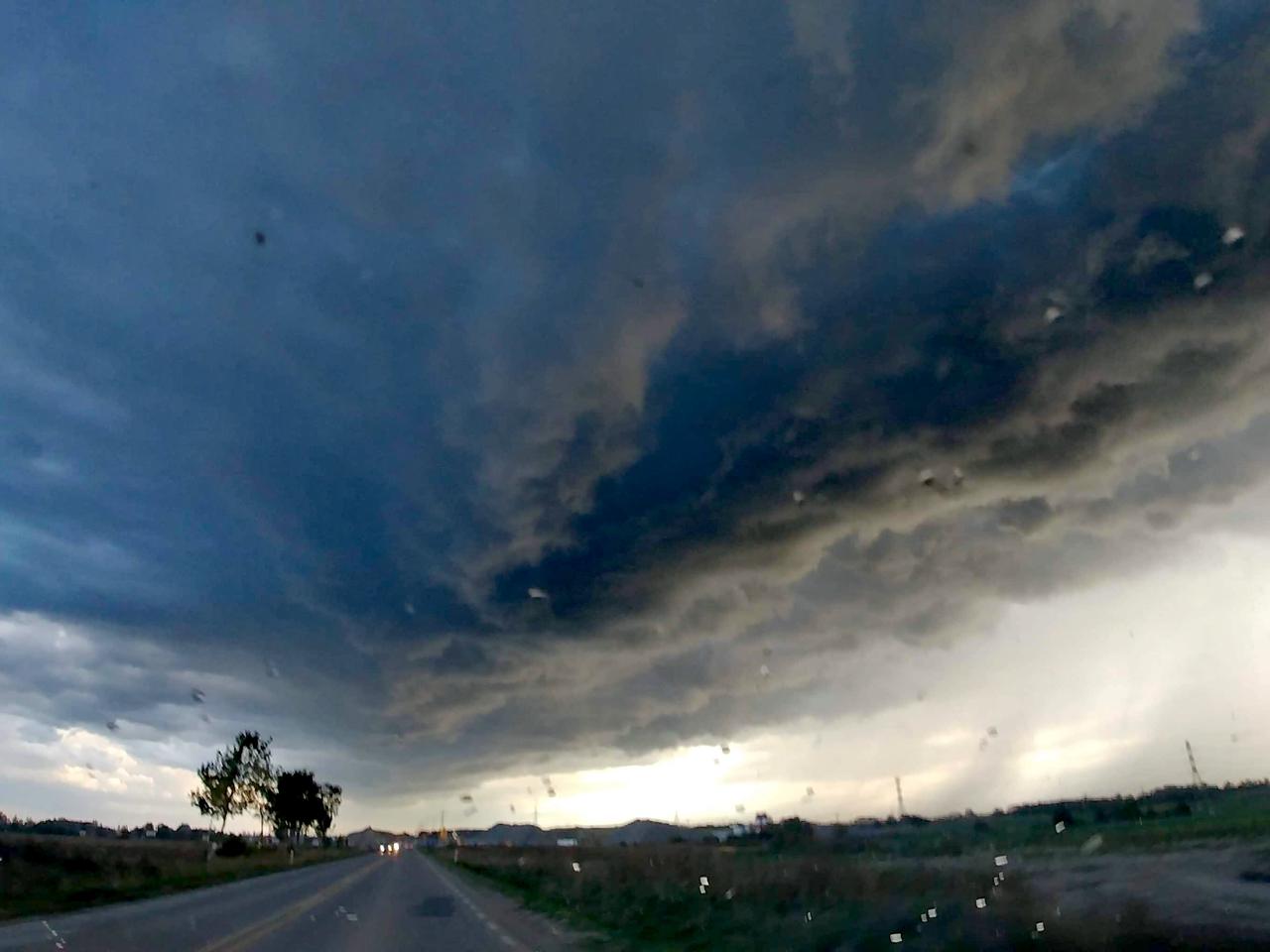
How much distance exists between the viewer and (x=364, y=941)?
67.7 ft

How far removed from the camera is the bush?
107 m

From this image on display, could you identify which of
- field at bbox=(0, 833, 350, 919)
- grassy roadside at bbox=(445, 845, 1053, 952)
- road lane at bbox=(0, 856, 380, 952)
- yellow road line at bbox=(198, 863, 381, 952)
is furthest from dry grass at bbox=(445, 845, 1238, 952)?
field at bbox=(0, 833, 350, 919)

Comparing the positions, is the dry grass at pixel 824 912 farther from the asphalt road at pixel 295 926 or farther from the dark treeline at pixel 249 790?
the dark treeline at pixel 249 790

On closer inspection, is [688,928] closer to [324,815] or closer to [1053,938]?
[1053,938]

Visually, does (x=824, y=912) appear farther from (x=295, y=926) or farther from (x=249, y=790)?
(x=249, y=790)

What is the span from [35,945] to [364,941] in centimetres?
578

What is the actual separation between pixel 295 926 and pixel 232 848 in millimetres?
95223

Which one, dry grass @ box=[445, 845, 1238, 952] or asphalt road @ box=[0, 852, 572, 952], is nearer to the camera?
dry grass @ box=[445, 845, 1238, 952]

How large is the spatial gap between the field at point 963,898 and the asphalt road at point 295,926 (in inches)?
78.5

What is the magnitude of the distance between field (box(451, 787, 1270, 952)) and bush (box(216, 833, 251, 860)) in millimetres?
70627

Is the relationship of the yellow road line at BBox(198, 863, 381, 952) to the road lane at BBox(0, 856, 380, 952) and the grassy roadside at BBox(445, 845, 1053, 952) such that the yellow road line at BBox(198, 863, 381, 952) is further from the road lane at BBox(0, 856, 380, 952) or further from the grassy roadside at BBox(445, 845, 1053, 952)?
the grassy roadside at BBox(445, 845, 1053, 952)

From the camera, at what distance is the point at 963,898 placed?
16062mm

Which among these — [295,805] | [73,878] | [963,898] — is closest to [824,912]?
[963,898]

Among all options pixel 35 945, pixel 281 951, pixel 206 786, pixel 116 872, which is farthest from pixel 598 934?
pixel 206 786
